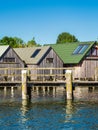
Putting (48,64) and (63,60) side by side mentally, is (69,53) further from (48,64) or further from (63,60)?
(48,64)

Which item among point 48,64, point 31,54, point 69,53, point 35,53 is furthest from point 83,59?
point 31,54

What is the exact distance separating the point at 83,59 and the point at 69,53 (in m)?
4.31

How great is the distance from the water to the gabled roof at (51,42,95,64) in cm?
3069

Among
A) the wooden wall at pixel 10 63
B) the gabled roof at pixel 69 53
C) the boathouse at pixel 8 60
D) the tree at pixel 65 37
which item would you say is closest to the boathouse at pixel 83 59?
the gabled roof at pixel 69 53

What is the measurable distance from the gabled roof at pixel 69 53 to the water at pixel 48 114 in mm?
30692

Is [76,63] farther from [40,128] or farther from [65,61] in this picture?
[40,128]

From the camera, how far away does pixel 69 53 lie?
324 ft

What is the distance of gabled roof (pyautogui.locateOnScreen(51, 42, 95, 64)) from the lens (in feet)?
312

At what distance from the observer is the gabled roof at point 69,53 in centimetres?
9522

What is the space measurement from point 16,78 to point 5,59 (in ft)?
13.9

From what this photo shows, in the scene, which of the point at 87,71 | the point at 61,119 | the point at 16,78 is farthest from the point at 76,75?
the point at 61,119

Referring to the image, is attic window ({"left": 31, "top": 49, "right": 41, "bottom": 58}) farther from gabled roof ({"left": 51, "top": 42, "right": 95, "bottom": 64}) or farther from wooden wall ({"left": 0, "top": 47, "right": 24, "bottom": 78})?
gabled roof ({"left": 51, "top": 42, "right": 95, "bottom": 64})

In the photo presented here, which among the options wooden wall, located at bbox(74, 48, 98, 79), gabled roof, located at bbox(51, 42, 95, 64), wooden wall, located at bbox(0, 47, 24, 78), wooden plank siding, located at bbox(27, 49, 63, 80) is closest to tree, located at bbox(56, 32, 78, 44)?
gabled roof, located at bbox(51, 42, 95, 64)

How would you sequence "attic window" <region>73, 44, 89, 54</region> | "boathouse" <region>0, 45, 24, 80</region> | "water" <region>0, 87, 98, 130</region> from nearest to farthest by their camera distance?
"water" <region>0, 87, 98, 130</region> → "boathouse" <region>0, 45, 24, 80</region> → "attic window" <region>73, 44, 89, 54</region>
